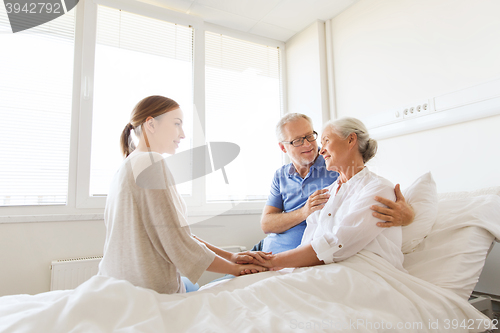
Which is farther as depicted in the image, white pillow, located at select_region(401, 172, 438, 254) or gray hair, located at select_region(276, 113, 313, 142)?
gray hair, located at select_region(276, 113, 313, 142)

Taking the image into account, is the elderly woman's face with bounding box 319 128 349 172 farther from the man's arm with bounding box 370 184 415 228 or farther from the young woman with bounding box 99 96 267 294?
the young woman with bounding box 99 96 267 294

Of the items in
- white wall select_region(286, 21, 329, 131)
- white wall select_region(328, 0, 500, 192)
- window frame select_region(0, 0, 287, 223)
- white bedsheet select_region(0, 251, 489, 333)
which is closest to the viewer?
white bedsheet select_region(0, 251, 489, 333)

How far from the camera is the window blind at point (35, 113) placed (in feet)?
7.28

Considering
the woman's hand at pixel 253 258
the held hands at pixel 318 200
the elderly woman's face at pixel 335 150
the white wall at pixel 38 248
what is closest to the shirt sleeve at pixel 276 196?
the held hands at pixel 318 200

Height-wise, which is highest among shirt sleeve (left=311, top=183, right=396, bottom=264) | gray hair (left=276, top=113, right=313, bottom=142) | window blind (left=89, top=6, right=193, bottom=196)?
window blind (left=89, top=6, right=193, bottom=196)

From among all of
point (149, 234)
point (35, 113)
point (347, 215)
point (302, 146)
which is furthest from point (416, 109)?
point (35, 113)

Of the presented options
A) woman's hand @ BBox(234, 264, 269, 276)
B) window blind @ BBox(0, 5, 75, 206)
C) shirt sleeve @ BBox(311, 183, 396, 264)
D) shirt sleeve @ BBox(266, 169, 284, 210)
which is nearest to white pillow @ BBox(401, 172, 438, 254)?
shirt sleeve @ BBox(311, 183, 396, 264)

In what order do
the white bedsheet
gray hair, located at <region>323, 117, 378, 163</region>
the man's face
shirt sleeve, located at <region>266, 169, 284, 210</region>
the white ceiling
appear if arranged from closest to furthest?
the white bedsheet, gray hair, located at <region>323, 117, 378, 163</region>, the man's face, shirt sleeve, located at <region>266, 169, 284, 210</region>, the white ceiling

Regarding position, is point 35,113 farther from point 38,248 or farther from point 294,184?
point 294,184

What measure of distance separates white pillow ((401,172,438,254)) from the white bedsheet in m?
0.25

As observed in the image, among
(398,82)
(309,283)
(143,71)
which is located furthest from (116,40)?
(309,283)

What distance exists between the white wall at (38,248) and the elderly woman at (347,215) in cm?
151

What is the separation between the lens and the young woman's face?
1421 millimetres

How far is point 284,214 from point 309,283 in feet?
2.99
